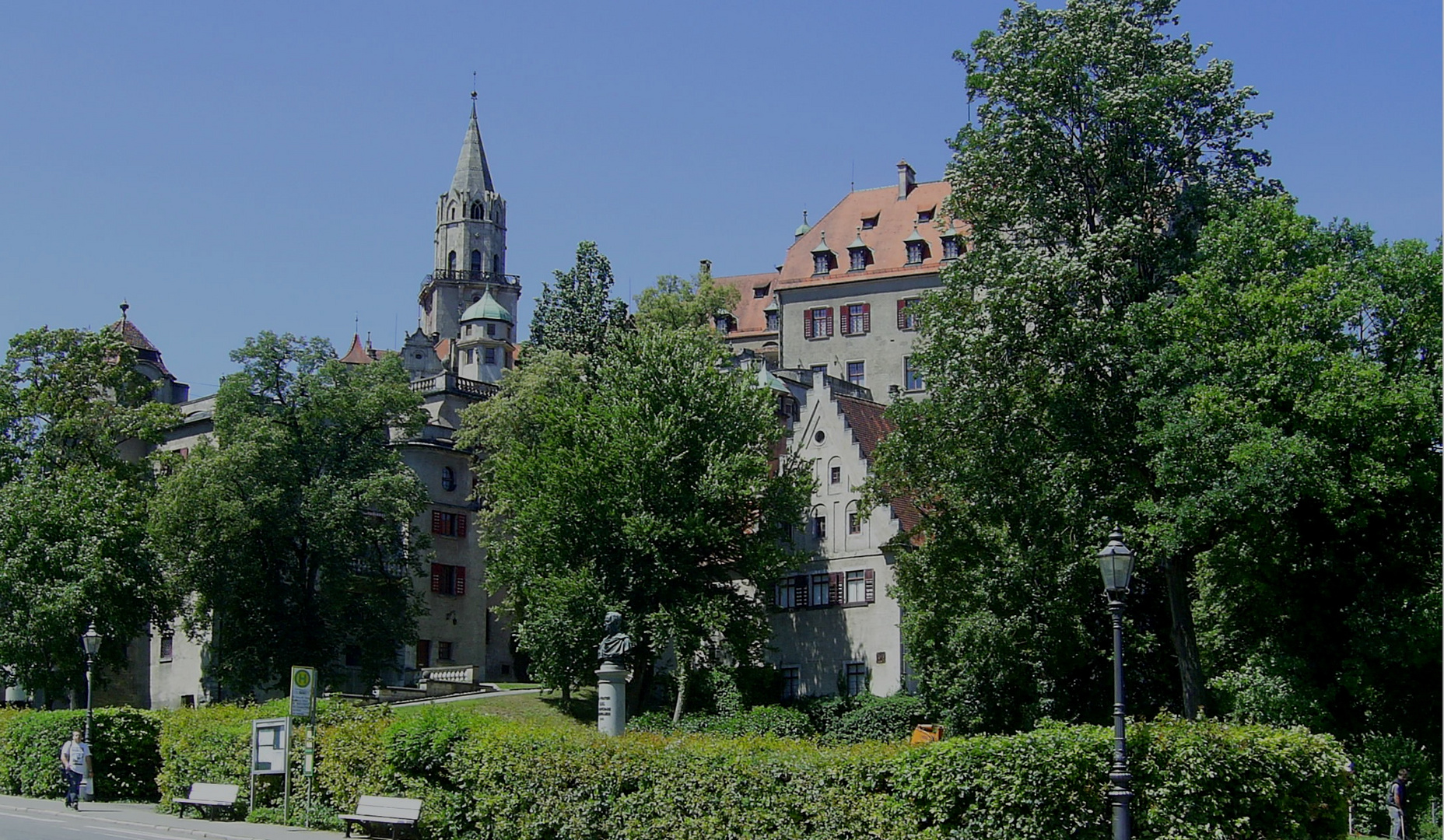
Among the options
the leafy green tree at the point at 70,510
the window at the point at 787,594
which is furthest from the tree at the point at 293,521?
the window at the point at 787,594

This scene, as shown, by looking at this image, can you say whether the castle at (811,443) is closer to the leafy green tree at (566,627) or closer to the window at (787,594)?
the window at (787,594)

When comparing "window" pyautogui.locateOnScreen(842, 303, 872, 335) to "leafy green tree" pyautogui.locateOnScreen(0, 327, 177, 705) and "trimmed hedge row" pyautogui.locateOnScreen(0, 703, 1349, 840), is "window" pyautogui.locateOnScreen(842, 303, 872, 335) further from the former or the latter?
"trimmed hedge row" pyautogui.locateOnScreen(0, 703, 1349, 840)

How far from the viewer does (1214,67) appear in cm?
4053

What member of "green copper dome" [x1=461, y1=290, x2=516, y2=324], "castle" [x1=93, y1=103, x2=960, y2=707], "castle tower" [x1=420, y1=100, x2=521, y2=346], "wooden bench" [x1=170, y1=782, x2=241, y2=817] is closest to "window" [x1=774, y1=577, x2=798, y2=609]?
"castle" [x1=93, y1=103, x2=960, y2=707]

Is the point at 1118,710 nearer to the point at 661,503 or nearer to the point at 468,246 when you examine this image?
the point at 661,503

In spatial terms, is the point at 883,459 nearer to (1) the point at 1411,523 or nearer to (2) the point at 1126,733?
(1) the point at 1411,523

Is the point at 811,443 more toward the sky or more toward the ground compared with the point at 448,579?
more toward the sky

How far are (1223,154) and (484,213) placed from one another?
11346cm

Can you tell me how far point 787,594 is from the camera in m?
60.8

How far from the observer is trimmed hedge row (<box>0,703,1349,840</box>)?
73.9 ft

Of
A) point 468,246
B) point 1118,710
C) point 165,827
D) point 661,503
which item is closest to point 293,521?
point 661,503

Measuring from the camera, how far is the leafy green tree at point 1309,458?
34.0 meters

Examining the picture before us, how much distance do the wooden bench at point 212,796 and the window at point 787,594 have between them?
29.7 meters

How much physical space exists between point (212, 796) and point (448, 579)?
42883 mm
